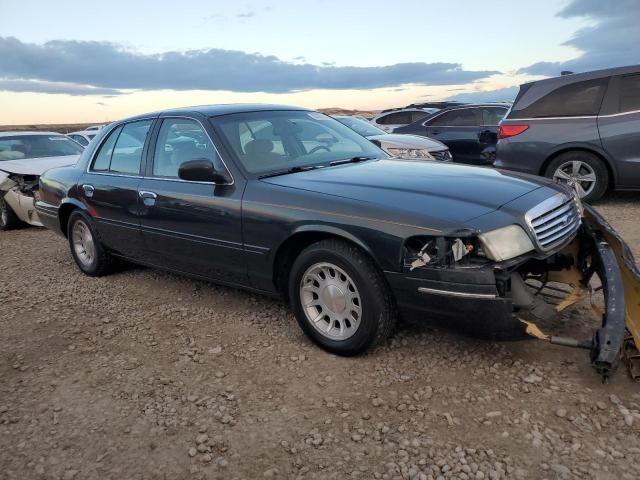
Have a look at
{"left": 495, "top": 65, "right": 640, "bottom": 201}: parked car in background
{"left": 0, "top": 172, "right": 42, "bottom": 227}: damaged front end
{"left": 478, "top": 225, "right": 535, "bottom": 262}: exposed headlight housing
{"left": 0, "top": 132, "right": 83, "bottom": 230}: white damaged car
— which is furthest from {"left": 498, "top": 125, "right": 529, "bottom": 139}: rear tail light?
{"left": 0, "top": 172, "right": 42, "bottom": 227}: damaged front end

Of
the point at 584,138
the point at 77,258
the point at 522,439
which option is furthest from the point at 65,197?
the point at 584,138

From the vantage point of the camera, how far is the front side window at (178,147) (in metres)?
4.20

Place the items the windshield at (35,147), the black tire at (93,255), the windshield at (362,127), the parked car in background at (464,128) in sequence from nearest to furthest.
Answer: the black tire at (93,255)
the windshield at (35,147)
the windshield at (362,127)
the parked car in background at (464,128)

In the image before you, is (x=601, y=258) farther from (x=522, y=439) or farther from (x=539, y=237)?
(x=522, y=439)

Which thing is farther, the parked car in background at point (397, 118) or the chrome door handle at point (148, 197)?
the parked car in background at point (397, 118)

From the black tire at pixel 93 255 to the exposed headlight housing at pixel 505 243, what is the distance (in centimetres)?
389

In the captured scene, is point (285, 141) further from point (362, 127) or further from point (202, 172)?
point (362, 127)

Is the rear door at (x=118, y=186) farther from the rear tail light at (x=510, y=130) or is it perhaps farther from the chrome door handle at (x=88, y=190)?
the rear tail light at (x=510, y=130)

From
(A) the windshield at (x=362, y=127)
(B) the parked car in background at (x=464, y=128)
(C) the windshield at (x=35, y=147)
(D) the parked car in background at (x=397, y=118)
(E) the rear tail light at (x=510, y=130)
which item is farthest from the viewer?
(D) the parked car in background at (x=397, y=118)

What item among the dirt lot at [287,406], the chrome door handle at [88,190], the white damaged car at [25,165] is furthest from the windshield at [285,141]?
the white damaged car at [25,165]

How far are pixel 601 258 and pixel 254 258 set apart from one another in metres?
2.16

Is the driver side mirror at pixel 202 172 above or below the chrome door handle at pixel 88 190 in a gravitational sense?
above

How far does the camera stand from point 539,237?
3141mm

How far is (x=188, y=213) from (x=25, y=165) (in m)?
5.67
